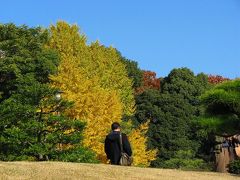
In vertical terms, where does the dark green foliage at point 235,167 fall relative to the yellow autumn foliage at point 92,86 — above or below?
below

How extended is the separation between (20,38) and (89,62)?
877cm

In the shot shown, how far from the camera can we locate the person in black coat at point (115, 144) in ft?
55.3

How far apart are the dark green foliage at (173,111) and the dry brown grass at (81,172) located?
3522 cm

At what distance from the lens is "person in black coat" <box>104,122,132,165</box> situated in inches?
664

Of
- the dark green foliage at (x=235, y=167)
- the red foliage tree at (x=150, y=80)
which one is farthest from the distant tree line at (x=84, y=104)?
the red foliage tree at (x=150, y=80)

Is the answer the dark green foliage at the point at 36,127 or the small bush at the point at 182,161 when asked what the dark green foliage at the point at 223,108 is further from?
the small bush at the point at 182,161

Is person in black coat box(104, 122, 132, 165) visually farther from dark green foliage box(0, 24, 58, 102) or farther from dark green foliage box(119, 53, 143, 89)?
dark green foliage box(119, 53, 143, 89)

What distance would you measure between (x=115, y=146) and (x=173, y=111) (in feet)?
133

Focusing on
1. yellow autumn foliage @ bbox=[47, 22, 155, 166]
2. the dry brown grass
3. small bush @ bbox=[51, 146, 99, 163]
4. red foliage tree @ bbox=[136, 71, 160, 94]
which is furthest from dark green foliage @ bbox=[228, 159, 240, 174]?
red foliage tree @ bbox=[136, 71, 160, 94]

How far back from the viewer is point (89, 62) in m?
47.1

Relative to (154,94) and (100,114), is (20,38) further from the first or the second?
(154,94)

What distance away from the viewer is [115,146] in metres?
17.0

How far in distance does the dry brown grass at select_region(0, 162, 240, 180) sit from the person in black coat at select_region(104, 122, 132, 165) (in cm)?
63

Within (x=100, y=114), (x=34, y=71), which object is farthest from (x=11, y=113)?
(x=34, y=71)
